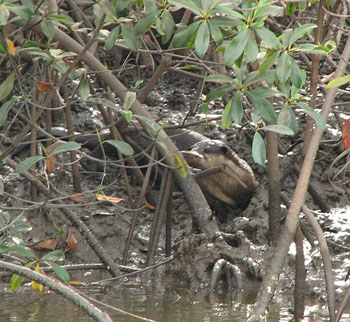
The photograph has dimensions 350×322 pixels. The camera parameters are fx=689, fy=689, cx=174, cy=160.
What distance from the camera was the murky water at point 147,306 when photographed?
297 cm

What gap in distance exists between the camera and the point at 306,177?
104 inches

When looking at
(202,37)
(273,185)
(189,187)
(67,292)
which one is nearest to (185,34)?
(202,37)

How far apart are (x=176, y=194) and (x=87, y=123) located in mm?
876

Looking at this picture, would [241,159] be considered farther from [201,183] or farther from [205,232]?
[205,232]

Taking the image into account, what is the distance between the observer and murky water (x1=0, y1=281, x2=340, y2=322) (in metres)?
2.97

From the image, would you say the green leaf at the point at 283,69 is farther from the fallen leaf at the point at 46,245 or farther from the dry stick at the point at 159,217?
the fallen leaf at the point at 46,245

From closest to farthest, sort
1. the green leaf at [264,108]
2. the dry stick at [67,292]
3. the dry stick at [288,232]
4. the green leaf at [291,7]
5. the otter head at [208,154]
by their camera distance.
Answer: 1. the dry stick at [67,292]
2. the green leaf at [264,108]
3. the dry stick at [288,232]
4. the green leaf at [291,7]
5. the otter head at [208,154]

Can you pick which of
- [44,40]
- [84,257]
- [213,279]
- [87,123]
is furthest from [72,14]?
[213,279]

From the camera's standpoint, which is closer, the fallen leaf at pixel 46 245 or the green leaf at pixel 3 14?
the green leaf at pixel 3 14

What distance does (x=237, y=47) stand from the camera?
199 centimetres

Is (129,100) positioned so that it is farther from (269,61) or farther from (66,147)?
(269,61)

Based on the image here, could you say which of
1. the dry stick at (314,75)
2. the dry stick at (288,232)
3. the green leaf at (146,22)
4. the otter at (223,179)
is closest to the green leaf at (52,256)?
the dry stick at (288,232)

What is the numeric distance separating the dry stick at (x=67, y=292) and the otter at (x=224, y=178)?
2.41m

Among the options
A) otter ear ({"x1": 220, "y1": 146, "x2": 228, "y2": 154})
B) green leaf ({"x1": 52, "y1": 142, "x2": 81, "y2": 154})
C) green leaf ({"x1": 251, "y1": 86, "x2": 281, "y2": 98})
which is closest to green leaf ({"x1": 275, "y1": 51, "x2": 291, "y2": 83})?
green leaf ({"x1": 251, "y1": 86, "x2": 281, "y2": 98})
